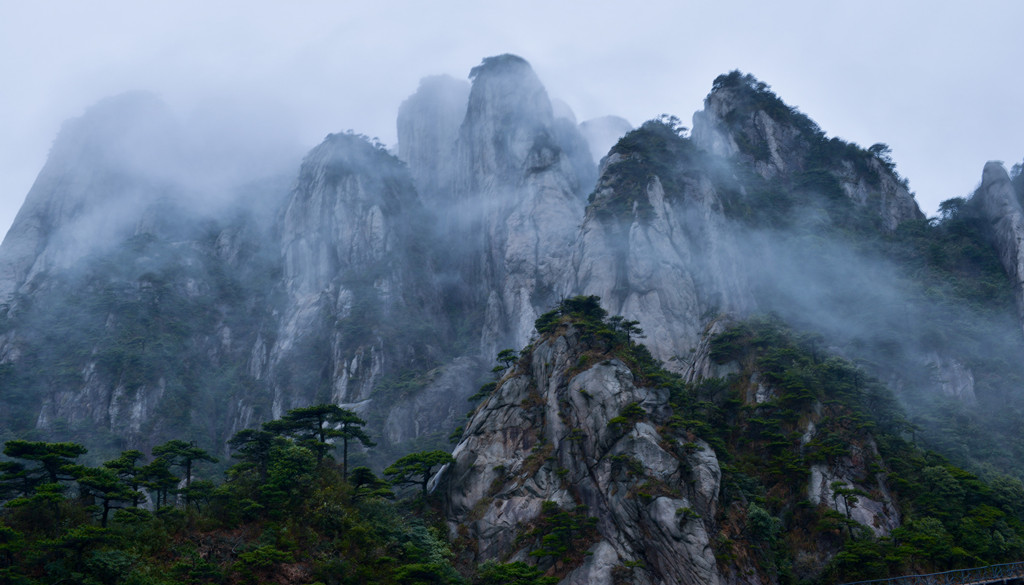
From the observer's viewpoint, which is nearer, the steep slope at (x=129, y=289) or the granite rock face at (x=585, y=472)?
the granite rock face at (x=585, y=472)

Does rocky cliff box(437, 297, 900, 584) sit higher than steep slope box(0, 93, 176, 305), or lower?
lower

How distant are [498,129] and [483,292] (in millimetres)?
28561

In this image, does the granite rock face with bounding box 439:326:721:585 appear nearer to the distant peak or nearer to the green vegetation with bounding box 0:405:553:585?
the green vegetation with bounding box 0:405:553:585

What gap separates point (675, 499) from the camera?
1756 inches

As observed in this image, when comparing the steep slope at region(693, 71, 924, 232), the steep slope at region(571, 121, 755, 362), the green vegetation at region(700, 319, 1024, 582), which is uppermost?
the steep slope at region(693, 71, 924, 232)

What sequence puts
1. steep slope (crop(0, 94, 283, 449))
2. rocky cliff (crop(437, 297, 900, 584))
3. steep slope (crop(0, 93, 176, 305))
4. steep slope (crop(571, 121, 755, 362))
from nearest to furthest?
rocky cliff (crop(437, 297, 900, 584)) → steep slope (crop(571, 121, 755, 362)) → steep slope (crop(0, 94, 283, 449)) → steep slope (crop(0, 93, 176, 305))

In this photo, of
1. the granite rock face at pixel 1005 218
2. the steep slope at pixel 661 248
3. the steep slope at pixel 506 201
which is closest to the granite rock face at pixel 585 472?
the steep slope at pixel 661 248

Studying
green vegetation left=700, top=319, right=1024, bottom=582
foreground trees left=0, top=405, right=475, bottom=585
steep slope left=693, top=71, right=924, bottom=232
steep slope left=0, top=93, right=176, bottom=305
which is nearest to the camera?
foreground trees left=0, top=405, right=475, bottom=585

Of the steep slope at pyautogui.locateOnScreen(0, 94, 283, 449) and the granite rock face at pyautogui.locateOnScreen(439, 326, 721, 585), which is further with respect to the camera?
the steep slope at pyautogui.locateOnScreen(0, 94, 283, 449)

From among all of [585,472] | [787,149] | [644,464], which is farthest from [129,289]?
[787,149]

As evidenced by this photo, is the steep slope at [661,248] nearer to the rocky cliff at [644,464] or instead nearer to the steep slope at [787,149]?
the steep slope at [787,149]

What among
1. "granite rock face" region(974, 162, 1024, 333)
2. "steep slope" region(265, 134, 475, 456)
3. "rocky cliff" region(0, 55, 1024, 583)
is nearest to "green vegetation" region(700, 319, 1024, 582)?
"rocky cliff" region(0, 55, 1024, 583)

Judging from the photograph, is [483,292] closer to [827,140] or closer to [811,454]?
[827,140]

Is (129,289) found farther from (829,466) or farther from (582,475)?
(829,466)
